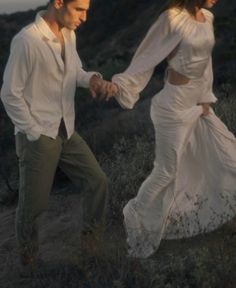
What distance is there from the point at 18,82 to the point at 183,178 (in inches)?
57.8

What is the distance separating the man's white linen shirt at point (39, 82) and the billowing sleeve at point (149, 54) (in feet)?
1.26

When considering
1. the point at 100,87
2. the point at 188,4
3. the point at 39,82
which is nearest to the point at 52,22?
the point at 39,82

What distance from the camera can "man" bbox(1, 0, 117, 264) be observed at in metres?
4.88

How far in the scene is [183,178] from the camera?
565cm

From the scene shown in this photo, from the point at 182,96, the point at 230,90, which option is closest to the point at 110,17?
the point at 230,90

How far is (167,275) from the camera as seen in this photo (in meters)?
4.69

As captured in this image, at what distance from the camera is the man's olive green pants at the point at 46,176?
5062 mm

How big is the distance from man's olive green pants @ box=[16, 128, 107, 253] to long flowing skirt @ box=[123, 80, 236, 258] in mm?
358

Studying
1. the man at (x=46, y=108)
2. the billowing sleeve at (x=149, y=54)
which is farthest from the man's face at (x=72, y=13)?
the billowing sleeve at (x=149, y=54)

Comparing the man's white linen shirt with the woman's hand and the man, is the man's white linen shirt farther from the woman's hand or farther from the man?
the woman's hand

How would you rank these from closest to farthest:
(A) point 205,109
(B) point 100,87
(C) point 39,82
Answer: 1. (C) point 39,82
2. (B) point 100,87
3. (A) point 205,109

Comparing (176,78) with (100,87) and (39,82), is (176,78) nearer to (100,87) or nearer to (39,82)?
(100,87)

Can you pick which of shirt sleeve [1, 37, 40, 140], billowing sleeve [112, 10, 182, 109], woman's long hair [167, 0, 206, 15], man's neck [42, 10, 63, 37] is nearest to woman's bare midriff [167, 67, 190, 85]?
billowing sleeve [112, 10, 182, 109]

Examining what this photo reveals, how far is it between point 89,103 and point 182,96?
1074 centimetres
